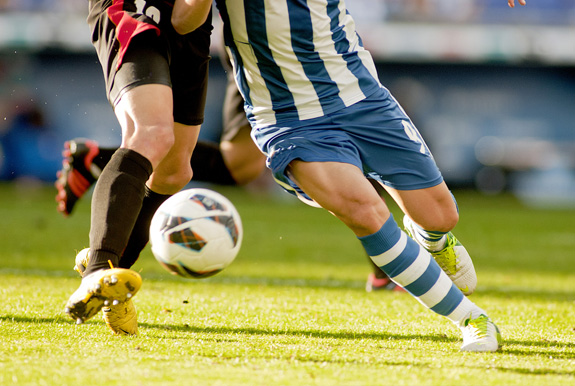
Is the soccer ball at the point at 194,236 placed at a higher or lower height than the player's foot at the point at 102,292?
lower

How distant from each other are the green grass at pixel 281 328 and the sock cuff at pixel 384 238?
0.39 meters

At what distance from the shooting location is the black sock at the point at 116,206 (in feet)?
9.03

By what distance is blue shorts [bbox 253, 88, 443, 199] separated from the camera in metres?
3.15

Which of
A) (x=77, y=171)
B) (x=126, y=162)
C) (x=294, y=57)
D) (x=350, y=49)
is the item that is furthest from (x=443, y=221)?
(x=77, y=171)

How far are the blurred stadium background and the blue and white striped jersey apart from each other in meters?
17.1

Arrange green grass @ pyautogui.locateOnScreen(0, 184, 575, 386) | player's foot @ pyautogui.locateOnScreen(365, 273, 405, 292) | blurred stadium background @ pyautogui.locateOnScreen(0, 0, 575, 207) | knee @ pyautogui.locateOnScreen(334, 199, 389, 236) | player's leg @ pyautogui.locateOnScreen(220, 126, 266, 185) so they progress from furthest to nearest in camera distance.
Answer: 1. blurred stadium background @ pyautogui.locateOnScreen(0, 0, 575, 207)
2. player's leg @ pyautogui.locateOnScreen(220, 126, 266, 185)
3. player's foot @ pyautogui.locateOnScreen(365, 273, 405, 292)
4. knee @ pyautogui.locateOnScreen(334, 199, 389, 236)
5. green grass @ pyautogui.locateOnScreen(0, 184, 575, 386)

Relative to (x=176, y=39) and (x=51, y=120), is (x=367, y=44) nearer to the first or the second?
(x=51, y=120)

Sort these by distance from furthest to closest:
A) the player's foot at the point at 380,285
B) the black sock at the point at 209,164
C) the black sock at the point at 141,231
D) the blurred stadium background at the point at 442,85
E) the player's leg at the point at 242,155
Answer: the blurred stadium background at the point at 442,85 → the player's leg at the point at 242,155 → the black sock at the point at 209,164 → the player's foot at the point at 380,285 → the black sock at the point at 141,231

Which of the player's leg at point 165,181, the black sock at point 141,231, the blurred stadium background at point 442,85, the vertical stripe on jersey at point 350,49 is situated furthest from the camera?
the blurred stadium background at point 442,85

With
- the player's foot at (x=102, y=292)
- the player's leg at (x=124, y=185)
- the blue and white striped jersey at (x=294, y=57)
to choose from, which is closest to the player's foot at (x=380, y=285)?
the blue and white striped jersey at (x=294, y=57)

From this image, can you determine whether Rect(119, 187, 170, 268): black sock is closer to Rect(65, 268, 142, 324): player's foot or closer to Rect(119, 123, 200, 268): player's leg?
Rect(119, 123, 200, 268): player's leg

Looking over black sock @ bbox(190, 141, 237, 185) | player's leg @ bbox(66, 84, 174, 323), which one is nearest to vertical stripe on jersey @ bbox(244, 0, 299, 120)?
player's leg @ bbox(66, 84, 174, 323)

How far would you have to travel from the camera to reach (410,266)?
3039mm

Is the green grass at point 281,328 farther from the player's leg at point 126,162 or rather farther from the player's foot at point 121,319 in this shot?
the player's leg at point 126,162
